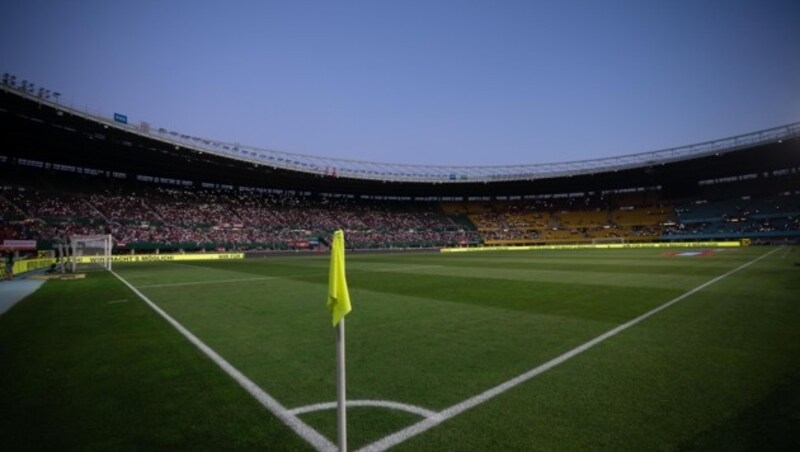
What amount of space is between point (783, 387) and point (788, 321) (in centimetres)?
494

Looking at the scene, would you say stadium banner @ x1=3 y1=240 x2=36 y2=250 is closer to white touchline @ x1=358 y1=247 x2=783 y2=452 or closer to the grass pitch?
the grass pitch

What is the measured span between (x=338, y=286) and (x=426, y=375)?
2.99m

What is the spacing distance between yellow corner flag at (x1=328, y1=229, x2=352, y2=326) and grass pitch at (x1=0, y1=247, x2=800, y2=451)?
1395 mm

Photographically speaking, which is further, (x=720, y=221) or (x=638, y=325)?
(x=720, y=221)

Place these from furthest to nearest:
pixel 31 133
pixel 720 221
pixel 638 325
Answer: pixel 720 221
pixel 31 133
pixel 638 325

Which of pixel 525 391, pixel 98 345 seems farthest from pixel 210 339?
pixel 525 391

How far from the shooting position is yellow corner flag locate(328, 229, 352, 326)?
2703mm

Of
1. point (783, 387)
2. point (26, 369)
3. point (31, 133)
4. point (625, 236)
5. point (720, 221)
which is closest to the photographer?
point (783, 387)

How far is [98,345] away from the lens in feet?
23.5

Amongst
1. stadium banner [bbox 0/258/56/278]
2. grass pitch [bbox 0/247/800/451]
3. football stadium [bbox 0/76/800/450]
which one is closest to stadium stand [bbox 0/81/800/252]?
stadium banner [bbox 0/258/56/278]

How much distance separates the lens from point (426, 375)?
17.0 ft

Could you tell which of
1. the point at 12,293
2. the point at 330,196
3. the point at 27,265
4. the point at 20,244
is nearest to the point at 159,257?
the point at 20,244

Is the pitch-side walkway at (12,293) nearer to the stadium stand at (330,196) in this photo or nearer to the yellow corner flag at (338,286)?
the yellow corner flag at (338,286)

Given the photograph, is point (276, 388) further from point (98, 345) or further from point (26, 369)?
point (98, 345)
